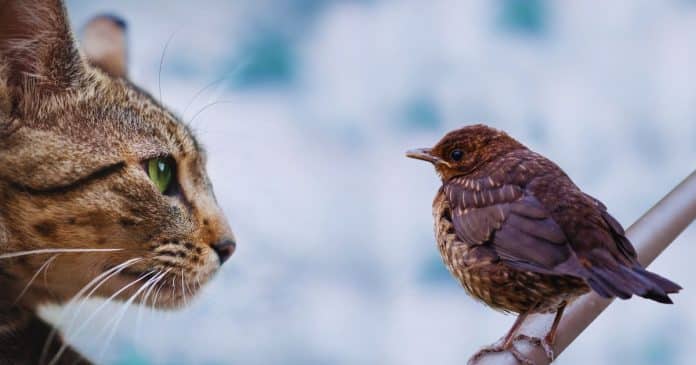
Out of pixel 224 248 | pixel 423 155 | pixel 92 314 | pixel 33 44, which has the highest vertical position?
pixel 423 155

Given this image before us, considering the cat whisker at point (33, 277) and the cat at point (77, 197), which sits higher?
the cat at point (77, 197)

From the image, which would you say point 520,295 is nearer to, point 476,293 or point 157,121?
point 476,293

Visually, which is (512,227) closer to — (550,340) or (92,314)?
(550,340)

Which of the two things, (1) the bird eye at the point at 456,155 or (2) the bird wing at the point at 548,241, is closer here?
(2) the bird wing at the point at 548,241

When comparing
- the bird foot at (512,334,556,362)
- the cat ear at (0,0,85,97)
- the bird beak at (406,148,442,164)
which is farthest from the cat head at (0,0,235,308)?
the bird foot at (512,334,556,362)

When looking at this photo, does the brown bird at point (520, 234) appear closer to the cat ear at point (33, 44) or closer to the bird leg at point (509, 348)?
the bird leg at point (509, 348)

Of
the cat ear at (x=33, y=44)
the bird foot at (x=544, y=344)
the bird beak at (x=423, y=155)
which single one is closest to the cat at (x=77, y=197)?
the cat ear at (x=33, y=44)

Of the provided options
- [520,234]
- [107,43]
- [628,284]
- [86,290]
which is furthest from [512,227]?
[107,43]
